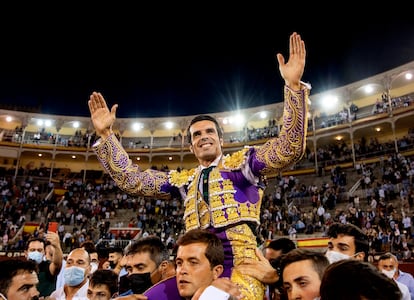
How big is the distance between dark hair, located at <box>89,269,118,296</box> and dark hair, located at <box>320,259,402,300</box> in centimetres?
267

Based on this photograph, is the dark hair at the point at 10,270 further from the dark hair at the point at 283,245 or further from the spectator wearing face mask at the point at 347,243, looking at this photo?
the spectator wearing face mask at the point at 347,243

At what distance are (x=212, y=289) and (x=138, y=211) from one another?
74.6 feet

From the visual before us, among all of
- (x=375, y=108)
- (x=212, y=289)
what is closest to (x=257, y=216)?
(x=212, y=289)

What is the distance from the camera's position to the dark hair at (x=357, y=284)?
1334 mm

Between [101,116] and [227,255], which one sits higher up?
[101,116]

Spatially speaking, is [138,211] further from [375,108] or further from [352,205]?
[375,108]

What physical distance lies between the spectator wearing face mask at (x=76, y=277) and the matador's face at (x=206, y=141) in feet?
7.98

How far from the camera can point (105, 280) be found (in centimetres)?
354

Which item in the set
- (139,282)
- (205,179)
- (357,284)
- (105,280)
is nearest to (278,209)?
(105,280)

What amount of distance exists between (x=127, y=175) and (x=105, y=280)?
4.78 feet

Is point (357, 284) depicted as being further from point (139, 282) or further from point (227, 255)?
point (139, 282)

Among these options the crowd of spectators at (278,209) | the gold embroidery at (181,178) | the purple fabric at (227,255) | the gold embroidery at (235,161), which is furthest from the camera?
the crowd of spectators at (278,209)

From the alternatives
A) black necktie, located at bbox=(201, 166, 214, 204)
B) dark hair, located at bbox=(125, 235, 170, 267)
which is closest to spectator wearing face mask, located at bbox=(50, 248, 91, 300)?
dark hair, located at bbox=(125, 235, 170, 267)

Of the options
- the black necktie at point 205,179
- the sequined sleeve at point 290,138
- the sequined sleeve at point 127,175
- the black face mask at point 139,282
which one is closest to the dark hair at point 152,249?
the black face mask at point 139,282
